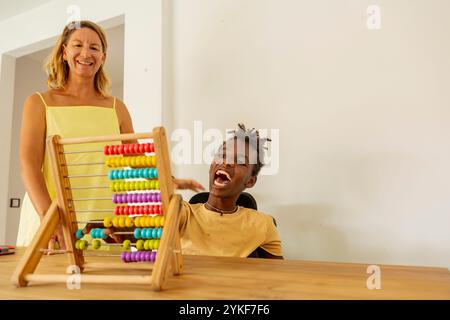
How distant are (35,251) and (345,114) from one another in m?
1.50

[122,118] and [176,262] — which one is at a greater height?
[122,118]

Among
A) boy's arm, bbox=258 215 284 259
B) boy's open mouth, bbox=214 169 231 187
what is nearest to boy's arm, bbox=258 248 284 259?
boy's arm, bbox=258 215 284 259

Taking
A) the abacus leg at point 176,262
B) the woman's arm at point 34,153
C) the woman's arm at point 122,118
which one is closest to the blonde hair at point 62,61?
the woman's arm at point 122,118

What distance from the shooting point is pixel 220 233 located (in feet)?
4.96

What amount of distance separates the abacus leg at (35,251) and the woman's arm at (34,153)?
29 cm

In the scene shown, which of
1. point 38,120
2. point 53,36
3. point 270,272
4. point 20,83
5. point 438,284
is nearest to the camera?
point 438,284

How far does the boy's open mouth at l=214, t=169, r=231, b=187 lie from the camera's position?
154 cm

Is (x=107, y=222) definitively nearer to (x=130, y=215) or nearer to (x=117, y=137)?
(x=130, y=215)

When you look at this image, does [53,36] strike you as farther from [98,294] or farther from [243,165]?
[98,294]

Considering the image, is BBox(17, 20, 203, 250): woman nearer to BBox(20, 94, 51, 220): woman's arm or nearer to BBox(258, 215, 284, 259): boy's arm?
BBox(20, 94, 51, 220): woman's arm

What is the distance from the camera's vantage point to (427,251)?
68.2 inches

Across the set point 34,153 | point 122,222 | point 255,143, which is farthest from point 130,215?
point 255,143

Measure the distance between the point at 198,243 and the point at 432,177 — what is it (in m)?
1.05

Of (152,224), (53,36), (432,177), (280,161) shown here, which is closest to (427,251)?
(432,177)
